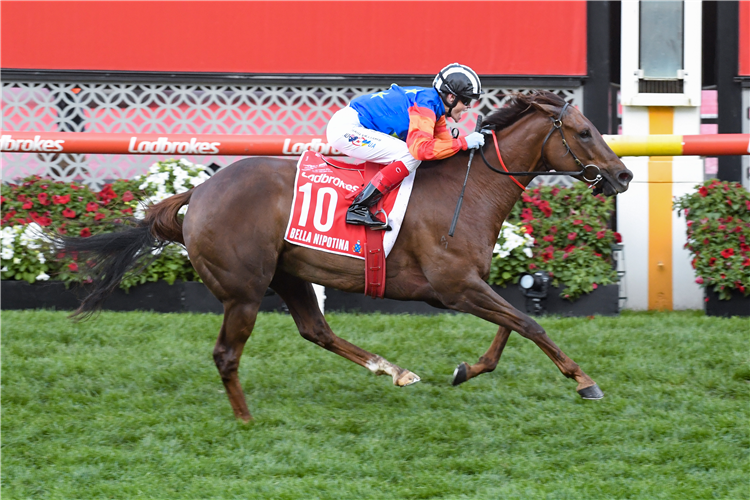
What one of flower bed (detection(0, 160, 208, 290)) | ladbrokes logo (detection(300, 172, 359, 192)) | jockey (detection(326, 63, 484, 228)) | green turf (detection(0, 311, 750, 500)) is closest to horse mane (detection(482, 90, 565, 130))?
jockey (detection(326, 63, 484, 228))

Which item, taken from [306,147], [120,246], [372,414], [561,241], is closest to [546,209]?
[561,241]

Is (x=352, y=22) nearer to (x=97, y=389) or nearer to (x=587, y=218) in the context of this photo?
(x=587, y=218)

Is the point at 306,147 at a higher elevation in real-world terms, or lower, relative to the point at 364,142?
higher

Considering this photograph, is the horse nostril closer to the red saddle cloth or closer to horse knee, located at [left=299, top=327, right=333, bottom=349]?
the red saddle cloth

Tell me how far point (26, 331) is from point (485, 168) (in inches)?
150

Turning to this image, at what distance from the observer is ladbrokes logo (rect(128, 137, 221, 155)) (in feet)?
22.9

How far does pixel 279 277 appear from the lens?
5582 mm

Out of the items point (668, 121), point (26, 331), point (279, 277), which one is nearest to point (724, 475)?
point (279, 277)

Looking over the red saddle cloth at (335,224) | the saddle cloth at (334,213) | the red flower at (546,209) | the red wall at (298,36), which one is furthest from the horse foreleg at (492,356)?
the red wall at (298,36)

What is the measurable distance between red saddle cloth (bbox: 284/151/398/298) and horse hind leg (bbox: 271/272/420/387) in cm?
54

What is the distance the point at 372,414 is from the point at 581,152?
2.03 m

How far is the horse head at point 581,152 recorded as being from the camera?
4.96m

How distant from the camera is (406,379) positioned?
5312mm

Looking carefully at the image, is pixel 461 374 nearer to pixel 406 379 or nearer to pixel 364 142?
pixel 406 379
